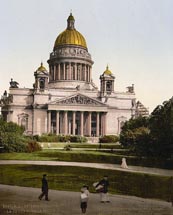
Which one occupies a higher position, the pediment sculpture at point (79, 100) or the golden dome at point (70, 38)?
the golden dome at point (70, 38)

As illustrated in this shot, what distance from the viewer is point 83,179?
24.5m

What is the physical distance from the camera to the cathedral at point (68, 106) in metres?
88.8

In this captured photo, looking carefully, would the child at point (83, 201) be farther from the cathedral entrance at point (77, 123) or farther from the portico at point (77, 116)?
the cathedral entrance at point (77, 123)

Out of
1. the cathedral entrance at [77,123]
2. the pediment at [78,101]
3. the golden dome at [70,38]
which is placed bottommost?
the cathedral entrance at [77,123]

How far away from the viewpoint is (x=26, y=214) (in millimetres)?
15438

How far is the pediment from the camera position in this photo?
88.4 m

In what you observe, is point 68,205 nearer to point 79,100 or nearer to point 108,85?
point 79,100

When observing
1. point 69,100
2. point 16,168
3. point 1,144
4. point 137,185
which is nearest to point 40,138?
point 1,144

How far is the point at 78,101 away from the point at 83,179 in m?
65.3

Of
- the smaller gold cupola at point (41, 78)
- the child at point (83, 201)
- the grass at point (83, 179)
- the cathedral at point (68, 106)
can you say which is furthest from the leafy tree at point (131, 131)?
the smaller gold cupola at point (41, 78)

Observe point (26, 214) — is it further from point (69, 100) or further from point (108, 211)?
point (69, 100)

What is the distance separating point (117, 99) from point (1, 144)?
5745 centimetres

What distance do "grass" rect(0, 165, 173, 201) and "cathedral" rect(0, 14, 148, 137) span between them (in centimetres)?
5913

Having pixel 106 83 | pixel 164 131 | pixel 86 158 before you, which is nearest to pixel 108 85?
pixel 106 83
